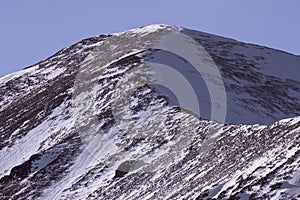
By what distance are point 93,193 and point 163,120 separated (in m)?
9.46

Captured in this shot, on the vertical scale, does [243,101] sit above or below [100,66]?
below

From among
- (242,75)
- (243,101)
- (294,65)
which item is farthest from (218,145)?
(294,65)

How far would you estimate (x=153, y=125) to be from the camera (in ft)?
165

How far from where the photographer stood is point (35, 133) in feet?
190

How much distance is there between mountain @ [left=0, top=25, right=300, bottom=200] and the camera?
114ft

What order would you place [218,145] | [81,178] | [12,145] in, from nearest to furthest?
[218,145] < [81,178] < [12,145]

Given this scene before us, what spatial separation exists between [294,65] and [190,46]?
1460 centimetres

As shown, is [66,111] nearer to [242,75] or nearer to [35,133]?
[35,133]

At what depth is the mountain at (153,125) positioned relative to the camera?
34719mm

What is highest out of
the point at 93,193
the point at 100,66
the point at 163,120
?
the point at 100,66

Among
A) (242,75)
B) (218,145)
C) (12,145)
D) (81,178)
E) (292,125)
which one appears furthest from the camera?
(242,75)

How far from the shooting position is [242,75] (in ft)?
236

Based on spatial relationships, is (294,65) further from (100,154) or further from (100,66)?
(100,154)

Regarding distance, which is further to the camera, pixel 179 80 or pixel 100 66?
pixel 100 66
